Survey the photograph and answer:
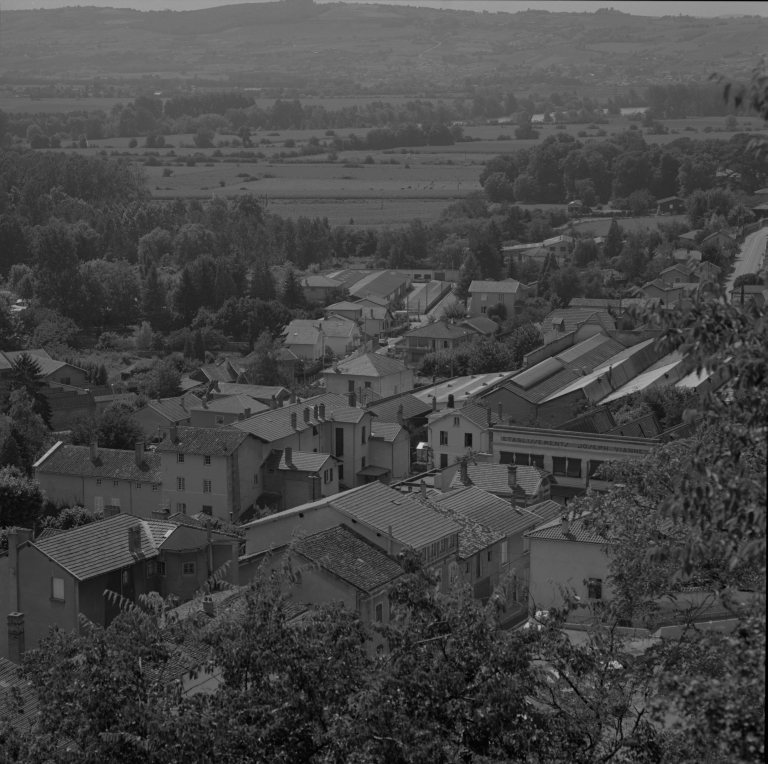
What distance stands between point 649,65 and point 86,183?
414 ft

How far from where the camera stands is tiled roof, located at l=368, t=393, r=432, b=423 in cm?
3038

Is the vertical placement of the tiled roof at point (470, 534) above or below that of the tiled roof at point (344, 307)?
above

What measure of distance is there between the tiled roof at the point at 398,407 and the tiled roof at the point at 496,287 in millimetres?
16705

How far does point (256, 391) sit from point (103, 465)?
9.09 metres

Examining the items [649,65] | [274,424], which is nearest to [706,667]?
[274,424]

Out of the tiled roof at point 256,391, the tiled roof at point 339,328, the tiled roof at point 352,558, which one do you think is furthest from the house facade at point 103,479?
the tiled roof at point 339,328

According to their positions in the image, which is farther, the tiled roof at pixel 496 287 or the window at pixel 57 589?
the tiled roof at pixel 496 287

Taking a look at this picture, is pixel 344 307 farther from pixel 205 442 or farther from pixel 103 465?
pixel 205 442

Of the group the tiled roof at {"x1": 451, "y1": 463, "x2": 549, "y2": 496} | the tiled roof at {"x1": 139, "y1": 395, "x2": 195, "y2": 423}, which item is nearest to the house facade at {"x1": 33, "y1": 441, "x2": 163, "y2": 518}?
the tiled roof at {"x1": 451, "y1": 463, "x2": 549, "y2": 496}

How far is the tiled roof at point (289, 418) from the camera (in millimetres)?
25170

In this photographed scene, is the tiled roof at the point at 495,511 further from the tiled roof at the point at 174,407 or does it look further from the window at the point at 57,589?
the tiled roof at the point at 174,407

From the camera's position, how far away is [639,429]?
26.5 metres

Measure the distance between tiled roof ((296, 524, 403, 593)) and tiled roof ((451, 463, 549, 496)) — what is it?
6.45m

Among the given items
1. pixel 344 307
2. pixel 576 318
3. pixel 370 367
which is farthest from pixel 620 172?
pixel 370 367
